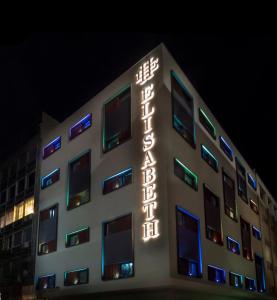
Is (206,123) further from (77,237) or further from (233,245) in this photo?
(77,237)

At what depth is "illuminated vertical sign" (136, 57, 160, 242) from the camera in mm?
30391

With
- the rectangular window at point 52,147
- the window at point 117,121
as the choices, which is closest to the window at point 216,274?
the window at point 117,121

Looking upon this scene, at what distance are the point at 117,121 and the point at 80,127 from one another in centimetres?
657

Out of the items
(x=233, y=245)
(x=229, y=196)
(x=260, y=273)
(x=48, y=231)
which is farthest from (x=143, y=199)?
(x=260, y=273)

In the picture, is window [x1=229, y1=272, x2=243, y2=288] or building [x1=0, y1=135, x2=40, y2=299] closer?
window [x1=229, y1=272, x2=243, y2=288]

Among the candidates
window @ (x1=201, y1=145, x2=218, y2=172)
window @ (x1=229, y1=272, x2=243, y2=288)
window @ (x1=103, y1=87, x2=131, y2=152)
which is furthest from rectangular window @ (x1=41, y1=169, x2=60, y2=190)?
window @ (x1=229, y1=272, x2=243, y2=288)

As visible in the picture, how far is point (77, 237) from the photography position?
38000 mm

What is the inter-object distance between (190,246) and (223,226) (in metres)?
9.67

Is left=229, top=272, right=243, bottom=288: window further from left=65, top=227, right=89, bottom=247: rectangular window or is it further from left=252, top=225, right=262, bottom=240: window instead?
left=65, top=227, right=89, bottom=247: rectangular window

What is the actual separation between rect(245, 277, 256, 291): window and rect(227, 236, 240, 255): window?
3.51 metres

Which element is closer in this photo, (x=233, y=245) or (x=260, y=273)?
(x=233, y=245)

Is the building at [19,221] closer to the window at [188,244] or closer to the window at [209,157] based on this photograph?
the window at [188,244]

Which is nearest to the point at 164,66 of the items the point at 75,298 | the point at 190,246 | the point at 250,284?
the point at 190,246

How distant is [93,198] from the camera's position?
121 ft
